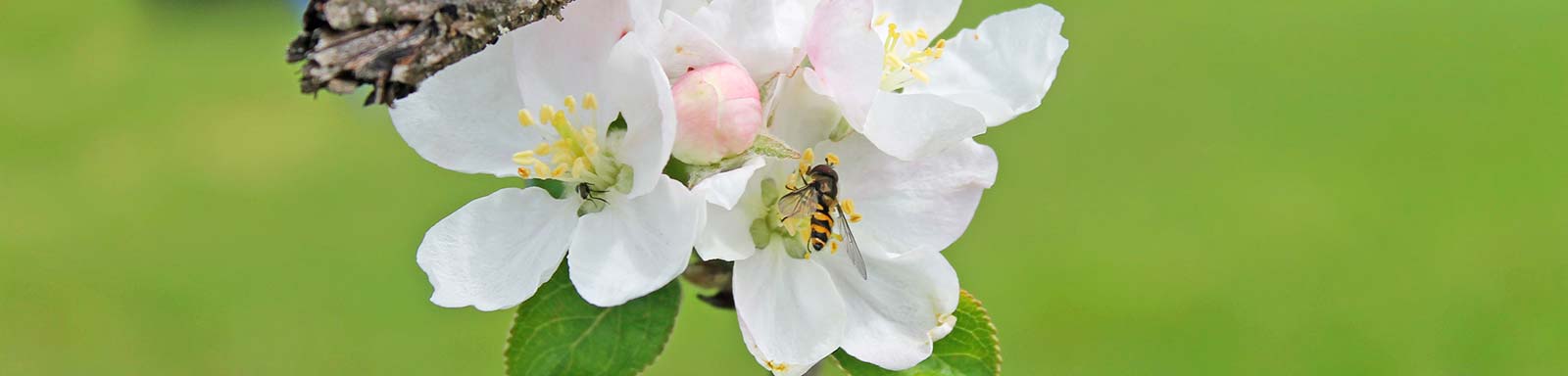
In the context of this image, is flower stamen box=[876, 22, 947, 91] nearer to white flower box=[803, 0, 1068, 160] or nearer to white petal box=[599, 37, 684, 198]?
white flower box=[803, 0, 1068, 160]

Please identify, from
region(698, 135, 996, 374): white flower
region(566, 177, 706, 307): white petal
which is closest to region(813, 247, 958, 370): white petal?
region(698, 135, 996, 374): white flower

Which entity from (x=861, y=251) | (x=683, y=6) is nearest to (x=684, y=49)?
(x=683, y=6)

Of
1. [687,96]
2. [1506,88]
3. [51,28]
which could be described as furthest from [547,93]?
[51,28]

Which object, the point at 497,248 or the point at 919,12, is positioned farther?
the point at 919,12

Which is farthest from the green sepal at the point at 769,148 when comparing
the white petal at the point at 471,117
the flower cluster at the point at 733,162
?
the white petal at the point at 471,117

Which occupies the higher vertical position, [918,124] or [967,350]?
[918,124]

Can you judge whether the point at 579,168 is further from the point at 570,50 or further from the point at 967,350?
the point at 967,350
